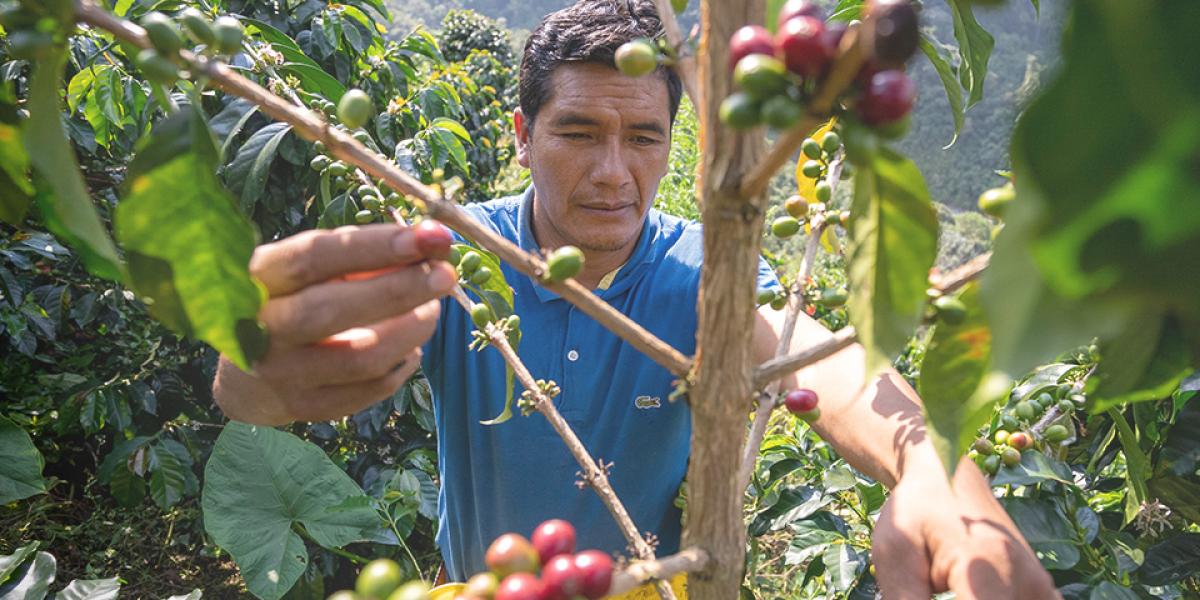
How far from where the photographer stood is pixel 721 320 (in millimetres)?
706

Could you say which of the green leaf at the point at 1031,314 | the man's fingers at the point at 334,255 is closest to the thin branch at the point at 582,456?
the man's fingers at the point at 334,255

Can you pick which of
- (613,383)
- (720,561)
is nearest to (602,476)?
(720,561)

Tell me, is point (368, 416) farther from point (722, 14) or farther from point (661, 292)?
point (722, 14)

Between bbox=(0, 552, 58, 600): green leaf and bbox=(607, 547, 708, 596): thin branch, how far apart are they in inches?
62.0

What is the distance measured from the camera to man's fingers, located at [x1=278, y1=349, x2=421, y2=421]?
3.04 feet

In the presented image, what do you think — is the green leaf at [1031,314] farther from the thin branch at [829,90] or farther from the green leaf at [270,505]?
the green leaf at [270,505]

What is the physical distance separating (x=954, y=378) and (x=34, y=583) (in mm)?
1862

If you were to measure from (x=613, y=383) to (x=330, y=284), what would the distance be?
4.76 feet

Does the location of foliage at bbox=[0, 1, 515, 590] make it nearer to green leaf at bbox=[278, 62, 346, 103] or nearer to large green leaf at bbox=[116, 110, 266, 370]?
green leaf at bbox=[278, 62, 346, 103]

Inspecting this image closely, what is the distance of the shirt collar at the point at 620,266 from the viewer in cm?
233

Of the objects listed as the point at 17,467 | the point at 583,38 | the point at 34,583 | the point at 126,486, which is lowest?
the point at 126,486

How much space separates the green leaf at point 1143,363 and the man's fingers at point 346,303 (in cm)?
63

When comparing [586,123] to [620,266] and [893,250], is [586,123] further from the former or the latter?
[893,250]

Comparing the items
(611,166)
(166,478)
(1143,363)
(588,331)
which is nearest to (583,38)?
(611,166)
